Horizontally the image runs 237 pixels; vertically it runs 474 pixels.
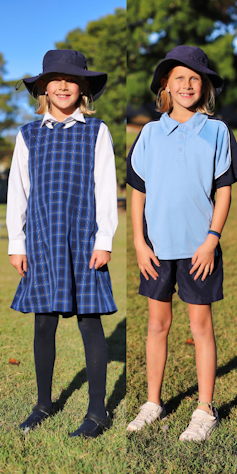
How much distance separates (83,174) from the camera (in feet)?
7.37

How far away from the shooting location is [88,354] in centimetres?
231

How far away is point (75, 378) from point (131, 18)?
29.6 meters

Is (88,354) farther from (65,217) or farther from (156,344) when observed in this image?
(65,217)

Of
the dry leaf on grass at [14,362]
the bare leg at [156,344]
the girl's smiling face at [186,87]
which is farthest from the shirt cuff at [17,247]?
the dry leaf on grass at [14,362]

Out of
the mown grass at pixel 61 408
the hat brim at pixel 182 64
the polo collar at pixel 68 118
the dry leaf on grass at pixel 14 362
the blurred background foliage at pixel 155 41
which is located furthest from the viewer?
the blurred background foliage at pixel 155 41

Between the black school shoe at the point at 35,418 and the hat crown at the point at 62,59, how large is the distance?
160 centimetres

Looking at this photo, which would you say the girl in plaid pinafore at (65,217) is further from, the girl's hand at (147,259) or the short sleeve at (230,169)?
the short sleeve at (230,169)

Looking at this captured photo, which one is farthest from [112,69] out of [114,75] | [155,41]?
[155,41]

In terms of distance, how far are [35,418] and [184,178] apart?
51.8 inches

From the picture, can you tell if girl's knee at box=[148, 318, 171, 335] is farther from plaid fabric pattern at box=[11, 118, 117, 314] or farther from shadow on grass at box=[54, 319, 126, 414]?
shadow on grass at box=[54, 319, 126, 414]

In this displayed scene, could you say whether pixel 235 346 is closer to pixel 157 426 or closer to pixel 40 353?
pixel 157 426

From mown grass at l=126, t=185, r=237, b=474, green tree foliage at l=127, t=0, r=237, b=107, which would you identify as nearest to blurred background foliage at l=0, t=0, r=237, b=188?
green tree foliage at l=127, t=0, r=237, b=107

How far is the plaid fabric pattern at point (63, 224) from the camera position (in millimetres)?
2205

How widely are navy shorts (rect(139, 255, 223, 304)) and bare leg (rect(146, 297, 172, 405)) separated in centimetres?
9
